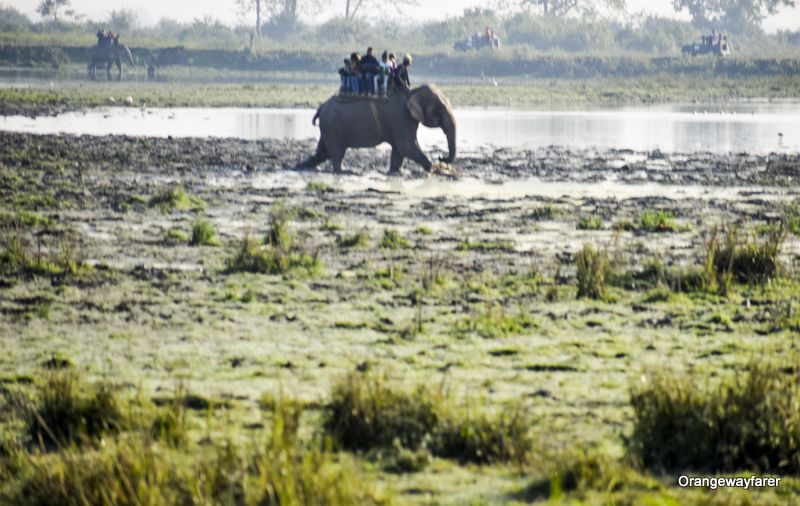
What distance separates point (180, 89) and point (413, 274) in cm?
4222

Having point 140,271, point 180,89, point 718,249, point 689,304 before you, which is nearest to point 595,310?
point 689,304

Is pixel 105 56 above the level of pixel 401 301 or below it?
above

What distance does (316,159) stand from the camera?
71.5 ft

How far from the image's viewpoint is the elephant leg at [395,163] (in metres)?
21.2

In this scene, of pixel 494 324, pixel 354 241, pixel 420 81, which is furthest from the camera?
pixel 420 81

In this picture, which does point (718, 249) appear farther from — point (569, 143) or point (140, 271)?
point (569, 143)

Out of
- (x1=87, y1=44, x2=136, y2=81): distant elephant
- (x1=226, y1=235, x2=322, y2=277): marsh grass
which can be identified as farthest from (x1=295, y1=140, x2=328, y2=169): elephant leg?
(x1=87, y1=44, x2=136, y2=81): distant elephant

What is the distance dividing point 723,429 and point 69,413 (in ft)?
10.3

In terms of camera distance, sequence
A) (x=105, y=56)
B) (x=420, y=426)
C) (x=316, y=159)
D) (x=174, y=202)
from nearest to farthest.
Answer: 1. (x=420, y=426)
2. (x=174, y=202)
3. (x=316, y=159)
4. (x=105, y=56)

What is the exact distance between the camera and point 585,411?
6902 millimetres

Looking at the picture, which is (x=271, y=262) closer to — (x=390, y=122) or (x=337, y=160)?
(x=390, y=122)

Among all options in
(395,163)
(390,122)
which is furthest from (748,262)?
(395,163)

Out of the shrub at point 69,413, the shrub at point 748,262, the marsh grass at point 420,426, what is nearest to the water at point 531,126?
the shrub at point 748,262

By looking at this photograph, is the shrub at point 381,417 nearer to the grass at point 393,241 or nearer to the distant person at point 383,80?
the grass at point 393,241
